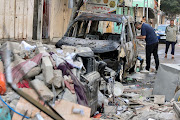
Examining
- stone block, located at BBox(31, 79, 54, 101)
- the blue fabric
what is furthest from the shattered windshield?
stone block, located at BBox(31, 79, 54, 101)

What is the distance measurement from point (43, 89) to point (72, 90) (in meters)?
0.52

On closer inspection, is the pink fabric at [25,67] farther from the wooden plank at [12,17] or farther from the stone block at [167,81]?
the wooden plank at [12,17]

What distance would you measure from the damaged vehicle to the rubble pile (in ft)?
4.19

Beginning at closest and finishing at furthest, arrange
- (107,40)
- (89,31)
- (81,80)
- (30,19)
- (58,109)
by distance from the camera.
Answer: (58,109), (81,80), (107,40), (89,31), (30,19)

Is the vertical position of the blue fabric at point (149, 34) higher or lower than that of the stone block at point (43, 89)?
higher

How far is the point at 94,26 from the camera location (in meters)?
10.1

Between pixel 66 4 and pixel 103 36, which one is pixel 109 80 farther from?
pixel 66 4

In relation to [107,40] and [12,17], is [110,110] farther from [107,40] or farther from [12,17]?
[12,17]

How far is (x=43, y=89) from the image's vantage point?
179 inches

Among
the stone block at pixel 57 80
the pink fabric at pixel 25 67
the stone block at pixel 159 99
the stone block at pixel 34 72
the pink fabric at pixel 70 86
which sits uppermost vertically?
the pink fabric at pixel 25 67

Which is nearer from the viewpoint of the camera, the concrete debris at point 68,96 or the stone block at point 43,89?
the stone block at point 43,89

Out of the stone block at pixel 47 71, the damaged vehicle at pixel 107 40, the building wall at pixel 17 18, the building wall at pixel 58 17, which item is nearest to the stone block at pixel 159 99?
the damaged vehicle at pixel 107 40

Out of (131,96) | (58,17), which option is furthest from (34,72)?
(58,17)

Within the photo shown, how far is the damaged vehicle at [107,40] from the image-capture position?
8164mm
